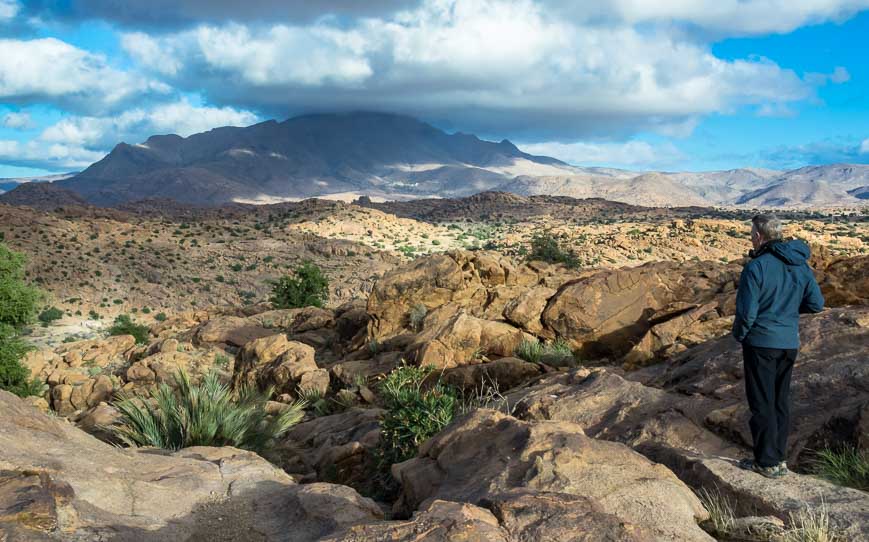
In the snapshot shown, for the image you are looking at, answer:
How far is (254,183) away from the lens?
185000 mm

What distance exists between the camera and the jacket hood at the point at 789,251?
5867mm

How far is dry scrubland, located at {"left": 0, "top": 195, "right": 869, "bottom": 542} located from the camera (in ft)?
14.7

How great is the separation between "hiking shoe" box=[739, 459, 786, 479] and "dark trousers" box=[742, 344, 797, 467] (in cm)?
6

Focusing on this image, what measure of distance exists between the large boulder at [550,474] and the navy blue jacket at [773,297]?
1.59 meters

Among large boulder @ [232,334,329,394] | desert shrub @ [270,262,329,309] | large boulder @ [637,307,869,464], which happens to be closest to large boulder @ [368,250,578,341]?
large boulder @ [232,334,329,394]

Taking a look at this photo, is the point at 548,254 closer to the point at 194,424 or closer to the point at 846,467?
the point at 194,424

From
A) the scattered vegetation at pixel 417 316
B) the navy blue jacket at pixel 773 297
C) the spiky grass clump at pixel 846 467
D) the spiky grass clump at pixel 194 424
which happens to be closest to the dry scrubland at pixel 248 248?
the scattered vegetation at pixel 417 316

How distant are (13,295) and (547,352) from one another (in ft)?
43.5

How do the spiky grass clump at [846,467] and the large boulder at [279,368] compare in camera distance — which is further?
the large boulder at [279,368]

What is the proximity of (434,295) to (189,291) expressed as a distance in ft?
83.9

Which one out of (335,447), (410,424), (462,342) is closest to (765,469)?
(410,424)

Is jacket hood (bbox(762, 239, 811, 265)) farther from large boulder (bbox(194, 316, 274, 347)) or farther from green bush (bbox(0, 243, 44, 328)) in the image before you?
green bush (bbox(0, 243, 44, 328))

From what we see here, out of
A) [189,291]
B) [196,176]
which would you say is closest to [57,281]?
[189,291]

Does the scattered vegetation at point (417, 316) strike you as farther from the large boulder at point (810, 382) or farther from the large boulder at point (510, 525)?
the large boulder at point (510, 525)
